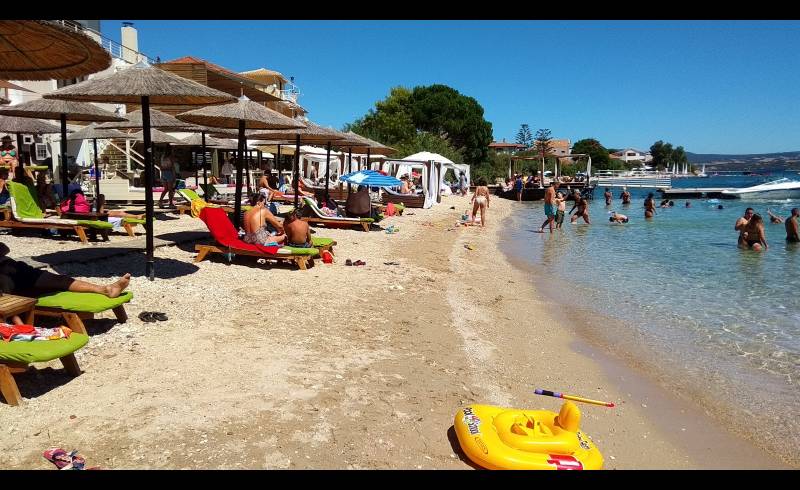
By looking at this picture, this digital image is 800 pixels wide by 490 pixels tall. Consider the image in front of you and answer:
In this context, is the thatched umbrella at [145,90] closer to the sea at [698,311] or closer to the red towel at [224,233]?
the red towel at [224,233]

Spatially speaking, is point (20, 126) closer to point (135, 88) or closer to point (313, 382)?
point (135, 88)

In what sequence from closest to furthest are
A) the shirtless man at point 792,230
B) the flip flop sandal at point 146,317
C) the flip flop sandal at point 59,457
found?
the flip flop sandal at point 59,457 < the flip flop sandal at point 146,317 < the shirtless man at point 792,230

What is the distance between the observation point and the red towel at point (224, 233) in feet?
25.8

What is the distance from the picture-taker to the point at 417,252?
1130cm

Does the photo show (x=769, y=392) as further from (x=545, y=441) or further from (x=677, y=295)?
(x=677, y=295)

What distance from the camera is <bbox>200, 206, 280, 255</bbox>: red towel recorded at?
7.86 meters

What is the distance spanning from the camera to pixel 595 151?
113250 mm

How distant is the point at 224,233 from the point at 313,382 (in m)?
4.44

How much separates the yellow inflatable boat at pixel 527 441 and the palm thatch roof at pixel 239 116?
6.06 m

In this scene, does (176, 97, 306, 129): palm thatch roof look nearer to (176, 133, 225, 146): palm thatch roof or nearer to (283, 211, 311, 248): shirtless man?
(283, 211, 311, 248): shirtless man

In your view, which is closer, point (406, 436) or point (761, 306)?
point (406, 436)

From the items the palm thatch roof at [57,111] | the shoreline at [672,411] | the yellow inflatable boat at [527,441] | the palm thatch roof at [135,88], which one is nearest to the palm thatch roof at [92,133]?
the palm thatch roof at [57,111]
